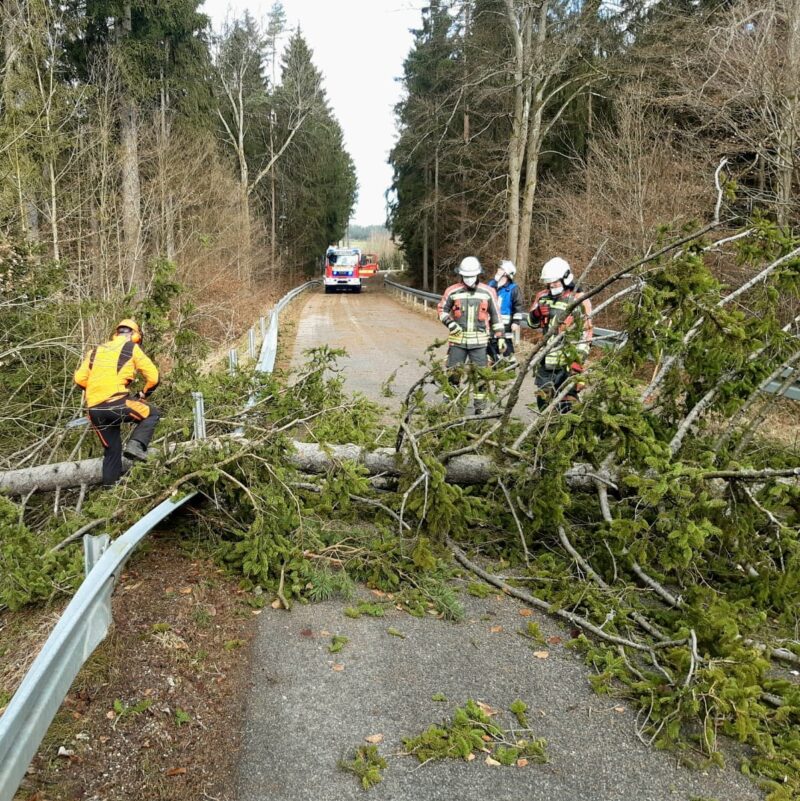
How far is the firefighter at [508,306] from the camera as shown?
26.3 feet

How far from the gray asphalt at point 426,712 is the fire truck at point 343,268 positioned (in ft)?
125

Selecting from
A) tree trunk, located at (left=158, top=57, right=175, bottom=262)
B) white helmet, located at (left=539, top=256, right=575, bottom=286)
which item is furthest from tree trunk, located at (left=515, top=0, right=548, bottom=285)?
white helmet, located at (left=539, top=256, right=575, bottom=286)

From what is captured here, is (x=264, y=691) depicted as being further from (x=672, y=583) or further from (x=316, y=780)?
(x=672, y=583)

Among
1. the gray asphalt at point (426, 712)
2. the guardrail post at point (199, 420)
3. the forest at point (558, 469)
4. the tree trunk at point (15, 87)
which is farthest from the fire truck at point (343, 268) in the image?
the gray asphalt at point (426, 712)

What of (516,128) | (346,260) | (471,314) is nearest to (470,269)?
A: (471,314)

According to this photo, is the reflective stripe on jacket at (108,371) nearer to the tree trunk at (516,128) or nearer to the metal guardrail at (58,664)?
the metal guardrail at (58,664)

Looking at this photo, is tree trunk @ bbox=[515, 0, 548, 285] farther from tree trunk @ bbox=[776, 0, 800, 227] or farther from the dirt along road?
the dirt along road

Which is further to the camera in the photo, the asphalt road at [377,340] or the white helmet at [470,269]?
the asphalt road at [377,340]

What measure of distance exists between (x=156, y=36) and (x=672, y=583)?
20635 millimetres

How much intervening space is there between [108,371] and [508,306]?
5011mm

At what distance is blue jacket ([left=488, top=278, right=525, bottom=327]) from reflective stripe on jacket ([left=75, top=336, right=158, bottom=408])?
4537mm

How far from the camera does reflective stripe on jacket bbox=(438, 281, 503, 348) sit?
7625 mm

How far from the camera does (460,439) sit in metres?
4.91

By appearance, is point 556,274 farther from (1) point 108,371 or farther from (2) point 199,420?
(1) point 108,371
